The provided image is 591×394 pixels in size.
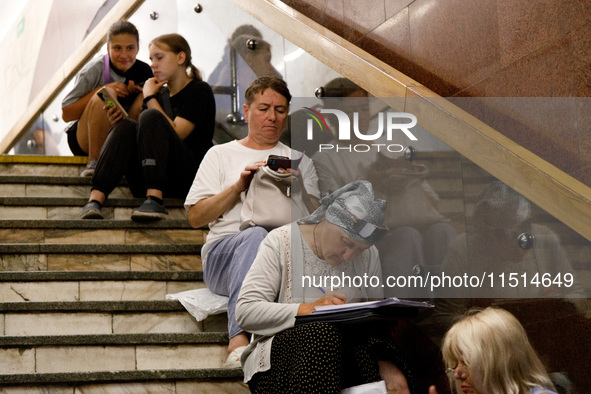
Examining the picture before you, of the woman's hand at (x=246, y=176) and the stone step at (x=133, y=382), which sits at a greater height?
the woman's hand at (x=246, y=176)

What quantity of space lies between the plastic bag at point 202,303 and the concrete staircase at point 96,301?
0.21 ft

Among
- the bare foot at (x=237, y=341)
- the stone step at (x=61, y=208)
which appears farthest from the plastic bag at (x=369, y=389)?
the stone step at (x=61, y=208)

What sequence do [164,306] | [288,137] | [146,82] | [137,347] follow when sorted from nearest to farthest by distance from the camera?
[137,347]
[164,306]
[288,137]
[146,82]

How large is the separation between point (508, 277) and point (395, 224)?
0.47m

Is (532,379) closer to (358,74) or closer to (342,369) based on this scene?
(342,369)

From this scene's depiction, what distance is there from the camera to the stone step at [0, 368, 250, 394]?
300 cm

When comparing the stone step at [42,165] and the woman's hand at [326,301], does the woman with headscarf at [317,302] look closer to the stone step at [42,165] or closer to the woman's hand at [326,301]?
the woman's hand at [326,301]

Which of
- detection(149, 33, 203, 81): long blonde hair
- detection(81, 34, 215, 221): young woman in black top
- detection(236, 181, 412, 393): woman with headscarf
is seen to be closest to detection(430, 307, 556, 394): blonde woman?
detection(236, 181, 412, 393): woman with headscarf

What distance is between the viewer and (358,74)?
370cm

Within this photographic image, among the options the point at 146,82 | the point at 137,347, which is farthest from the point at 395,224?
the point at 146,82

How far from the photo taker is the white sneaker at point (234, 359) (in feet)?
10.5

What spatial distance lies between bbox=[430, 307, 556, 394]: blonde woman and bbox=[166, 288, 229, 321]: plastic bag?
1.42m

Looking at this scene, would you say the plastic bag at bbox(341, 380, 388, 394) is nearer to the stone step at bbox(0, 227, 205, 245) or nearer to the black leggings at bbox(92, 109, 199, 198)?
the stone step at bbox(0, 227, 205, 245)

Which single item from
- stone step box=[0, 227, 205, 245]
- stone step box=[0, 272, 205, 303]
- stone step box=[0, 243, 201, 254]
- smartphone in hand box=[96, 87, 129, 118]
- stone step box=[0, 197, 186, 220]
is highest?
smartphone in hand box=[96, 87, 129, 118]
